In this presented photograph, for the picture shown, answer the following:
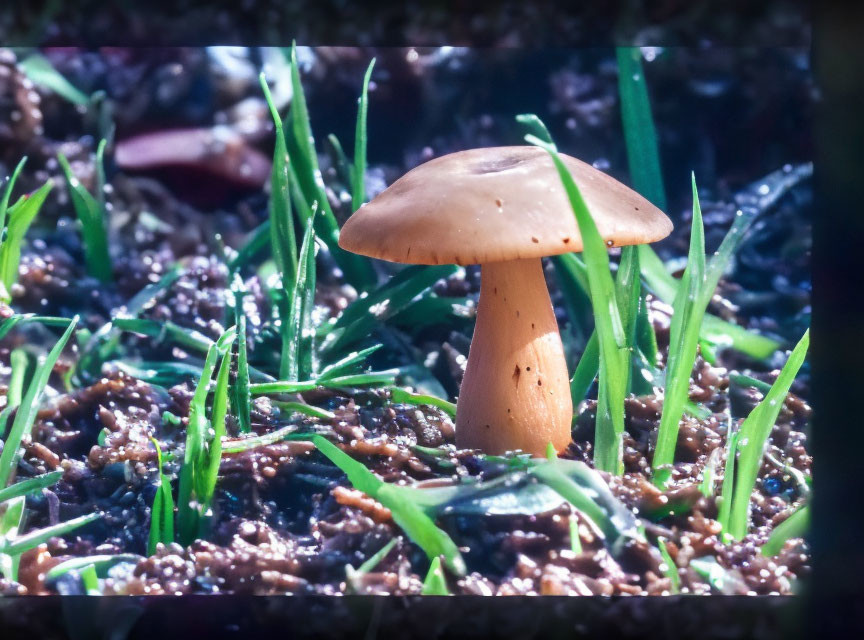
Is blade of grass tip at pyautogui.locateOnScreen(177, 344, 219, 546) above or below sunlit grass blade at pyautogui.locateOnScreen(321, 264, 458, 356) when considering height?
below

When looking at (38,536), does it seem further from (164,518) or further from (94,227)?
(94,227)

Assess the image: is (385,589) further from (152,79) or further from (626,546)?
(152,79)

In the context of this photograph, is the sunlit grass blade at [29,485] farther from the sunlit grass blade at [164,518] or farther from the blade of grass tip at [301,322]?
the blade of grass tip at [301,322]

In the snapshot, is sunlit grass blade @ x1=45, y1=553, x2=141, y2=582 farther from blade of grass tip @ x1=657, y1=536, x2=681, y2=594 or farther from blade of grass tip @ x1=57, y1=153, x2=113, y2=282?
blade of grass tip @ x1=57, y1=153, x2=113, y2=282

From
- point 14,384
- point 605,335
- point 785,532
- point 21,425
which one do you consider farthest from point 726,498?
point 14,384

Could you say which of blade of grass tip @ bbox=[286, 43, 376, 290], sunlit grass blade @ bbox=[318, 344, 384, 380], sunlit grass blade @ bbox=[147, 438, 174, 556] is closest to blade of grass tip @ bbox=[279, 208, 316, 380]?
sunlit grass blade @ bbox=[318, 344, 384, 380]

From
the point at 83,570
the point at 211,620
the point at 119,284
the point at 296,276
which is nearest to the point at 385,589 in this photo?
the point at 211,620
